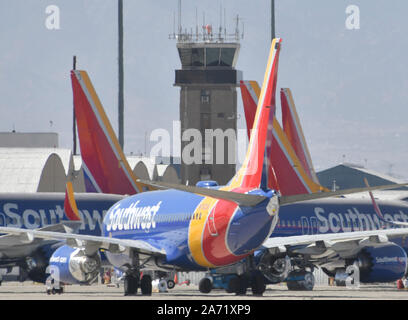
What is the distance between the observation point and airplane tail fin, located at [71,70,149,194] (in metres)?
50.2

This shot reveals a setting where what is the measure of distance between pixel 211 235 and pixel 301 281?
1228cm

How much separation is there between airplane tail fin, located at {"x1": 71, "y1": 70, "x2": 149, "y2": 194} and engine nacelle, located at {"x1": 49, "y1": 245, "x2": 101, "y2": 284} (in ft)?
52.0

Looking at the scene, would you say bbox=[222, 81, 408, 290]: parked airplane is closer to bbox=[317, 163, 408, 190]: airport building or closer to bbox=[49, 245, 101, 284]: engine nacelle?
bbox=[49, 245, 101, 284]: engine nacelle

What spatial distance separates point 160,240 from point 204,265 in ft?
7.79

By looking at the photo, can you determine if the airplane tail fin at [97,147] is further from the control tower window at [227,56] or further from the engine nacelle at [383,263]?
the control tower window at [227,56]

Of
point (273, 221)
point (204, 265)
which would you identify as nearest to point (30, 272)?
point (204, 265)

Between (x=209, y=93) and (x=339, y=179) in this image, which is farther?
(x=339, y=179)

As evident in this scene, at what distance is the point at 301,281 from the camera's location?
137 feet

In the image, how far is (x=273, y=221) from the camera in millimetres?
29469

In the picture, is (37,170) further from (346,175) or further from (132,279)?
(346,175)

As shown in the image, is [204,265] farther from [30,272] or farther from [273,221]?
[30,272]

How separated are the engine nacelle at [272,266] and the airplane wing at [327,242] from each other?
10.5 inches

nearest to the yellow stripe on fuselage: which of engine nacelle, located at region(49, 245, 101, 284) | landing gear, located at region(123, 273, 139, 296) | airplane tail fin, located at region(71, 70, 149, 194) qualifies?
landing gear, located at region(123, 273, 139, 296)

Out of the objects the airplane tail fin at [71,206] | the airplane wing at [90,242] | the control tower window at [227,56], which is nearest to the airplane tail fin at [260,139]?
the airplane wing at [90,242]
